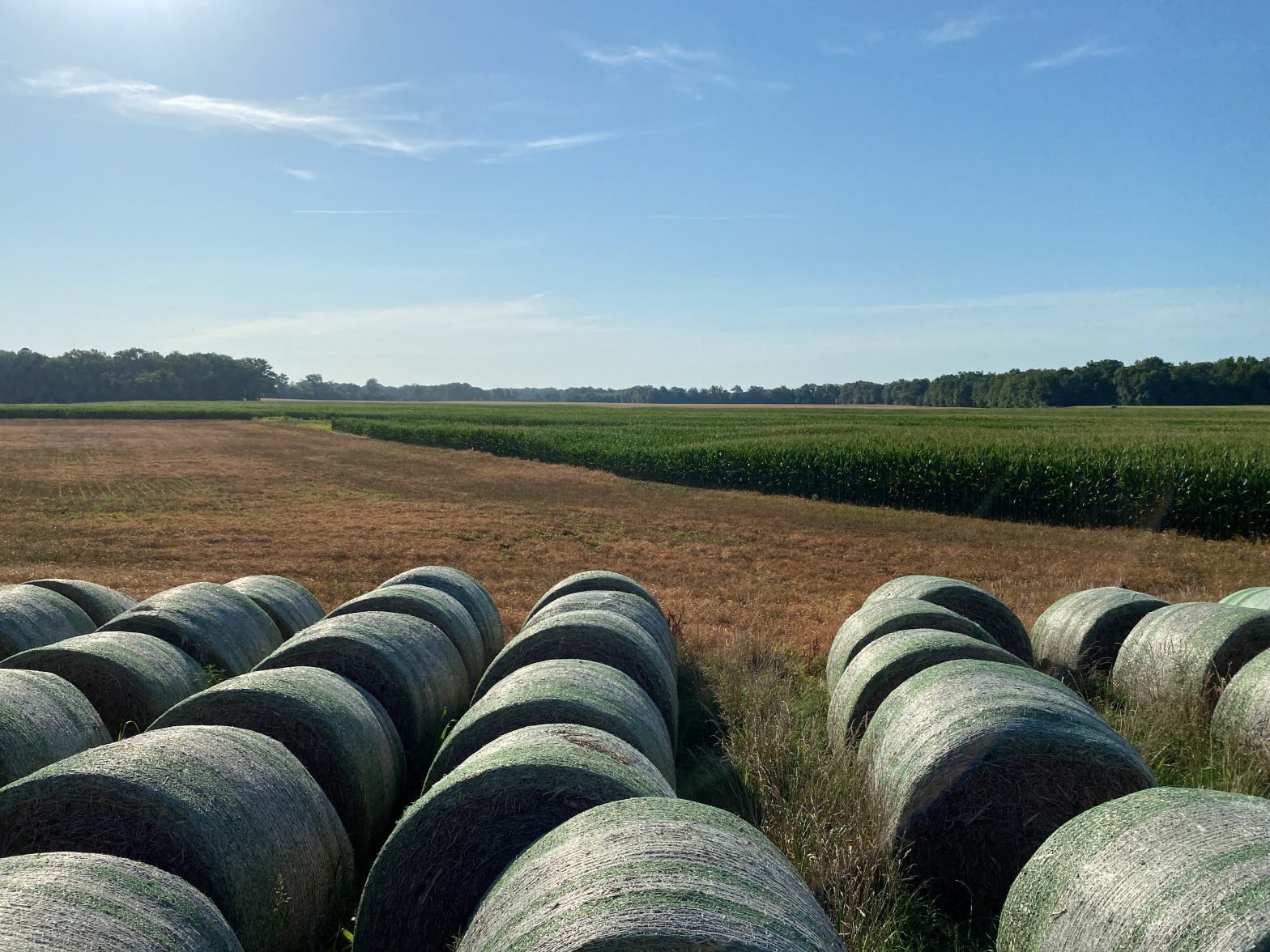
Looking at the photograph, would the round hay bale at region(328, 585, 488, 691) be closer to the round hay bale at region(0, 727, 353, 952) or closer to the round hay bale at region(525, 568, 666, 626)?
the round hay bale at region(525, 568, 666, 626)

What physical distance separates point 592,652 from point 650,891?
3.60 metres

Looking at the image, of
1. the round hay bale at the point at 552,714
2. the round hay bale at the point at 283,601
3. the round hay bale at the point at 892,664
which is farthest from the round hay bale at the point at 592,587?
the round hay bale at the point at 552,714

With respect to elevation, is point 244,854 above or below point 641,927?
below

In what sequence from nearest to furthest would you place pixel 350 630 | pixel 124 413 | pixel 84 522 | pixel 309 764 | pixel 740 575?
pixel 309 764
pixel 350 630
pixel 740 575
pixel 84 522
pixel 124 413

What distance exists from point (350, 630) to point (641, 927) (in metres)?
4.36

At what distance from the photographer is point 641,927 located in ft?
8.85

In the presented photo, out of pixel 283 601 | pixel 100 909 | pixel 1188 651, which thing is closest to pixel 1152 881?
pixel 100 909

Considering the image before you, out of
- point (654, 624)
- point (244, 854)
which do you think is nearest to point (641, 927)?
point (244, 854)

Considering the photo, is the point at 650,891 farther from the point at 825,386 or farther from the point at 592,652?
the point at 825,386

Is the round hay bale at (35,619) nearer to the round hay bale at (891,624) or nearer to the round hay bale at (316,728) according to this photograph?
the round hay bale at (316,728)

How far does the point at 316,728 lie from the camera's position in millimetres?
5195

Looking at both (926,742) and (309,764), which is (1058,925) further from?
(309,764)

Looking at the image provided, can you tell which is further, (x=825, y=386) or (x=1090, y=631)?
(x=825, y=386)

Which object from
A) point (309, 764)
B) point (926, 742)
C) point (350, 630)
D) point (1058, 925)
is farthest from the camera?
point (350, 630)
